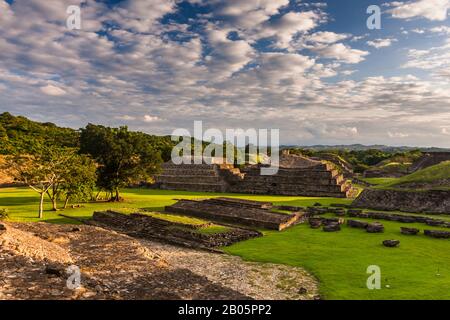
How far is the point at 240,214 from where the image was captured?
25844 mm

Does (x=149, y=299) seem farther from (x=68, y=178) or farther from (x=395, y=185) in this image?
(x=395, y=185)

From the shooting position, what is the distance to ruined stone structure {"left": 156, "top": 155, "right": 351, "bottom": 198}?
45.3m

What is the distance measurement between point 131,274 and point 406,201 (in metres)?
28.1

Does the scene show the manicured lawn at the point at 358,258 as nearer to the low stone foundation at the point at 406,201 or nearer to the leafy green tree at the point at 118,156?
the low stone foundation at the point at 406,201

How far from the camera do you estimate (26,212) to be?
27.8 m

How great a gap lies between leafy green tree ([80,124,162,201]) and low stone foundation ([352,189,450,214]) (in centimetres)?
2326

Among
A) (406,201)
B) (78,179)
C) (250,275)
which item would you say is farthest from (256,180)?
(250,275)

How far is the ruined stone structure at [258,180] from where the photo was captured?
149 ft

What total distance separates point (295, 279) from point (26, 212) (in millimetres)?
24399

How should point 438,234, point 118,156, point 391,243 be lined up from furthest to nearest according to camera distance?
point 118,156
point 438,234
point 391,243

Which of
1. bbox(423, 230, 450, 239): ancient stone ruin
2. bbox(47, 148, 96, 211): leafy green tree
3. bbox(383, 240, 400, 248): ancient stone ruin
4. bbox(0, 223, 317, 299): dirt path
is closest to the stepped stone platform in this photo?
bbox(383, 240, 400, 248): ancient stone ruin

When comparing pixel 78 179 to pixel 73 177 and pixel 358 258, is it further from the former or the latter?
pixel 358 258

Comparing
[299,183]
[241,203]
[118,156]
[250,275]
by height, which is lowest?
[250,275]

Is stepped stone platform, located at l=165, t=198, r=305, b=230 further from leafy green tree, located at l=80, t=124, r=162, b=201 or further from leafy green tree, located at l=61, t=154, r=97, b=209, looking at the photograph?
Answer: leafy green tree, located at l=80, t=124, r=162, b=201
